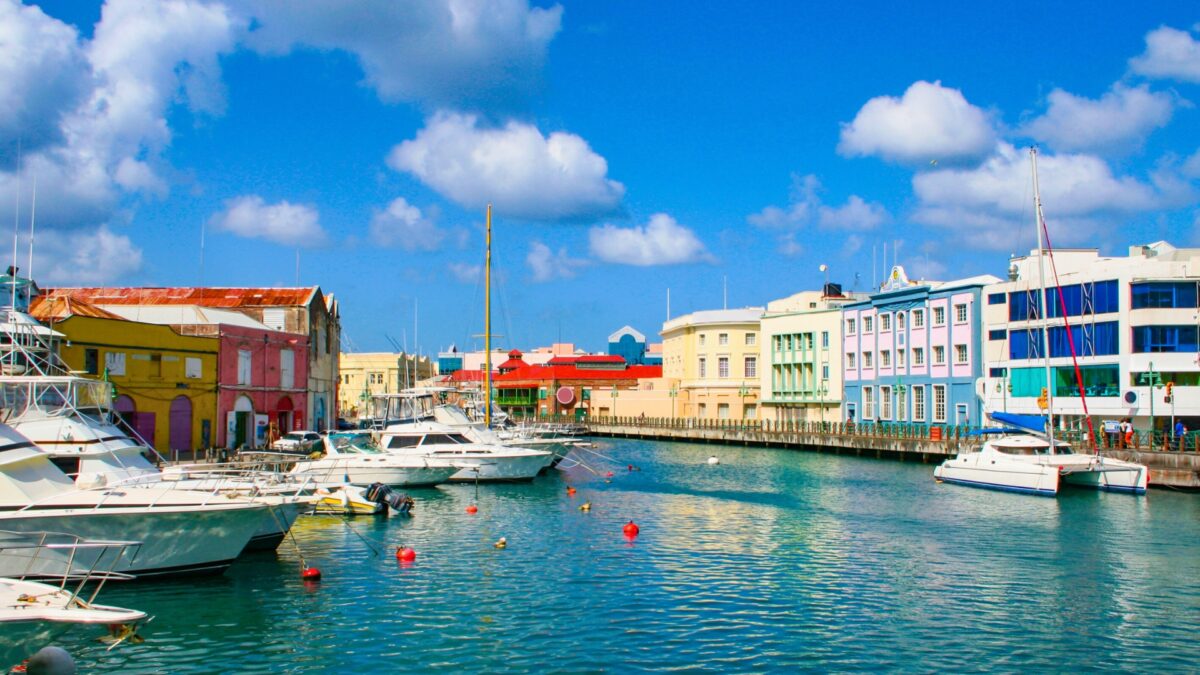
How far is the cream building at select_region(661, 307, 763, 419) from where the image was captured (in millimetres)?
100375

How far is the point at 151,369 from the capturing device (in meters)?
52.3

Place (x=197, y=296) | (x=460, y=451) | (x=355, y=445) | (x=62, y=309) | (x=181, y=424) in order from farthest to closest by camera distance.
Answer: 1. (x=197, y=296)
2. (x=181, y=424)
3. (x=62, y=309)
4. (x=460, y=451)
5. (x=355, y=445)

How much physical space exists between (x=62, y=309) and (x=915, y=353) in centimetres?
5869

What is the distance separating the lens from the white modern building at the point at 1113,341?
56.6m

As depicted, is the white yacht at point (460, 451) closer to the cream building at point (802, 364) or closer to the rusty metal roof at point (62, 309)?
the rusty metal roof at point (62, 309)

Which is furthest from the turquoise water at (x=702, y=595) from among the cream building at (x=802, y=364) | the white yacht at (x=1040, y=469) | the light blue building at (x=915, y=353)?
the cream building at (x=802, y=364)

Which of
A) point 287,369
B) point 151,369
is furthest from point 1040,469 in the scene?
point 287,369

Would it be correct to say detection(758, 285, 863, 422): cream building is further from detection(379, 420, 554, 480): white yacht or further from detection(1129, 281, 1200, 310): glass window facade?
detection(379, 420, 554, 480): white yacht

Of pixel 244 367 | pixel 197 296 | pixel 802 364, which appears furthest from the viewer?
pixel 802 364

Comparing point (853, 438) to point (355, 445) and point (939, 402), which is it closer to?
point (939, 402)

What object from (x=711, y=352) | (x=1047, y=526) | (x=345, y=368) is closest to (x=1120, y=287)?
(x=1047, y=526)

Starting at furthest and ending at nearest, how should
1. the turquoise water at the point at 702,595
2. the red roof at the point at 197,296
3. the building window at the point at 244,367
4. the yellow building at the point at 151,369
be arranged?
the red roof at the point at 197,296 < the building window at the point at 244,367 < the yellow building at the point at 151,369 < the turquoise water at the point at 702,595

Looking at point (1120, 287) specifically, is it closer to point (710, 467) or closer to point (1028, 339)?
point (1028, 339)

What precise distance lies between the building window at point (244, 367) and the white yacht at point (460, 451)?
51.3 ft
